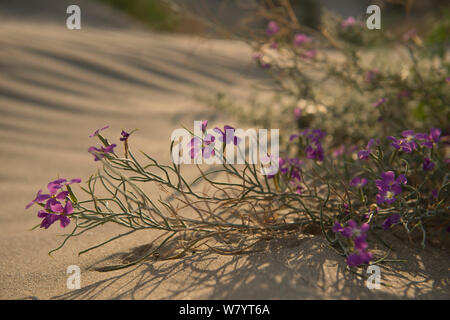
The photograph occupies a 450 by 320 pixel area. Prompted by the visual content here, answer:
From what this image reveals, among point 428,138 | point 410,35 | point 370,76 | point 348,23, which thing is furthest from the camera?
point 348,23

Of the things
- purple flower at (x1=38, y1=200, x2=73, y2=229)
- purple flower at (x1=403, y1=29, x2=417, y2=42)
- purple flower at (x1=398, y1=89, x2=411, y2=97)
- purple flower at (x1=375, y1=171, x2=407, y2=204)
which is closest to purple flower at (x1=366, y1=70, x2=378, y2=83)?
purple flower at (x1=398, y1=89, x2=411, y2=97)

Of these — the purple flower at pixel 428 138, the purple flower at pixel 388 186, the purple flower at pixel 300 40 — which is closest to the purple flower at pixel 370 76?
the purple flower at pixel 300 40

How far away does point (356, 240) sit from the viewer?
1.11 m

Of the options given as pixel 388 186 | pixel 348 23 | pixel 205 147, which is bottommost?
pixel 388 186

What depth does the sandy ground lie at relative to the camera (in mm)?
1159

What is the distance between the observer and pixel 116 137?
289 centimetres

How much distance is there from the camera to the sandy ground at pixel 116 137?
1.16m

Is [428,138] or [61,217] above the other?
[428,138]

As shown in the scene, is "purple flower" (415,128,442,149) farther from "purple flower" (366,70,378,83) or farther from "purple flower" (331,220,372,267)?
"purple flower" (366,70,378,83)

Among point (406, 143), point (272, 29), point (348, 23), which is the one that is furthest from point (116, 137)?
point (406, 143)

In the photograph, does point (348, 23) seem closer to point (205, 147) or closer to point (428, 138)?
point (428, 138)

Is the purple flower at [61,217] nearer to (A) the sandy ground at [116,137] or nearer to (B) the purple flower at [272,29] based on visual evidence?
(A) the sandy ground at [116,137]
